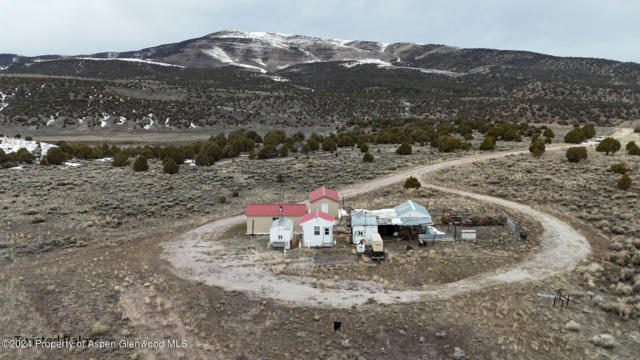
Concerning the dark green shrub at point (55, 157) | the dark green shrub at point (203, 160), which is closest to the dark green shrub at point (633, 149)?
the dark green shrub at point (203, 160)

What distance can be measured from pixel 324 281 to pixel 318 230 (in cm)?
591

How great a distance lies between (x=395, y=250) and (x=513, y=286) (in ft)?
24.4

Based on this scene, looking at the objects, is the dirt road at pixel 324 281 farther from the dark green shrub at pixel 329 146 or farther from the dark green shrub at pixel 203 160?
the dark green shrub at pixel 329 146

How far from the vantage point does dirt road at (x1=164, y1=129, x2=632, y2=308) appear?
661 inches

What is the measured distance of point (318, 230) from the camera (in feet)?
78.4

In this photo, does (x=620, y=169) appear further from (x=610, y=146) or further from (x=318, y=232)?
(x=318, y=232)

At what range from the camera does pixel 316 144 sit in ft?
202

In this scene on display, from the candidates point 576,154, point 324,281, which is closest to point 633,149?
point 576,154

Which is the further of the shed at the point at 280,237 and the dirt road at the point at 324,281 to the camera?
the shed at the point at 280,237

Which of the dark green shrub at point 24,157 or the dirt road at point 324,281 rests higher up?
the dark green shrub at point 24,157

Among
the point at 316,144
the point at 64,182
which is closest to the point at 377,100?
the point at 316,144

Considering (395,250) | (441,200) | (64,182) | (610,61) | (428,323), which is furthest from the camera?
(610,61)

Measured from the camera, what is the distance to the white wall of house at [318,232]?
23.8 metres

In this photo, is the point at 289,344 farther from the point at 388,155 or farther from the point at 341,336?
the point at 388,155
